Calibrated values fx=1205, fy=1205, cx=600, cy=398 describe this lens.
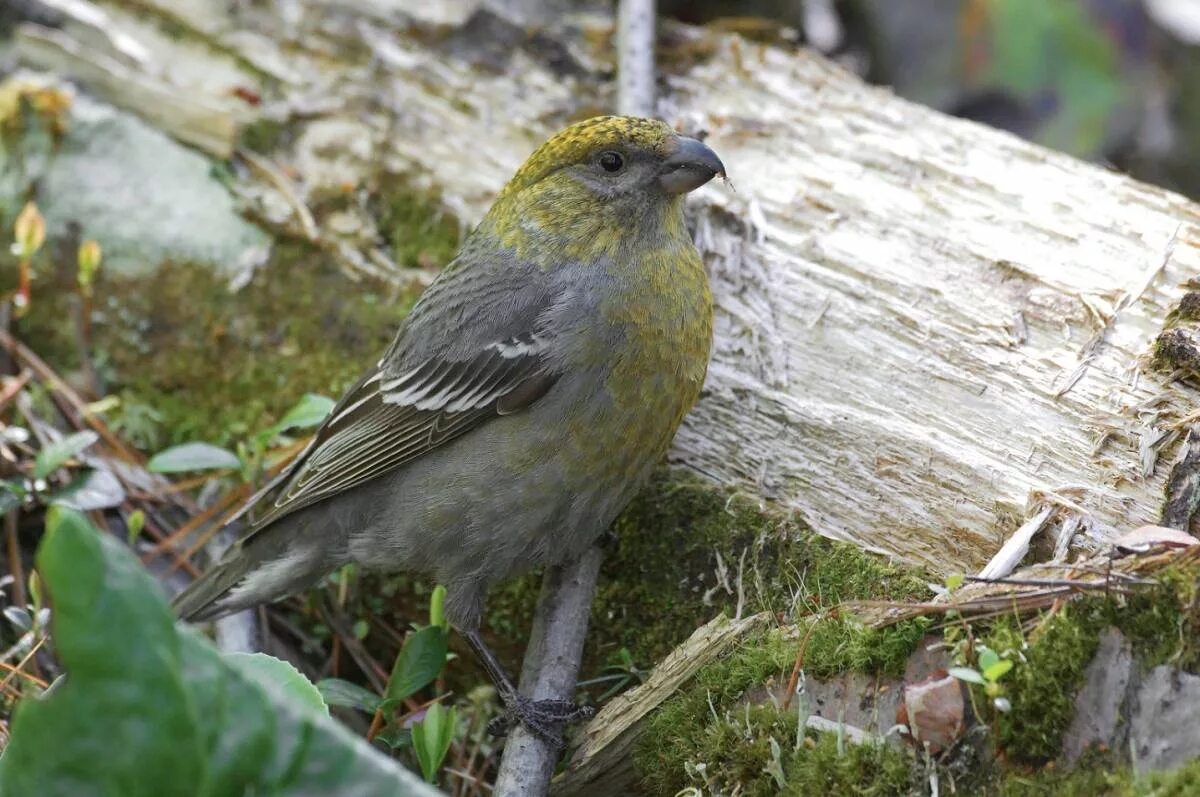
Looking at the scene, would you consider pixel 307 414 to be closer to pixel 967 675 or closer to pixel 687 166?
pixel 687 166

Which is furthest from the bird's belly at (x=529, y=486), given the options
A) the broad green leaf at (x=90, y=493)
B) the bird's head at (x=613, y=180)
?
the broad green leaf at (x=90, y=493)

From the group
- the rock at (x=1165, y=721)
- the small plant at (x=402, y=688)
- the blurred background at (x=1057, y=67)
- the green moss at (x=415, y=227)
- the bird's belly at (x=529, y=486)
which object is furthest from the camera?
the blurred background at (x=1057, y=67)

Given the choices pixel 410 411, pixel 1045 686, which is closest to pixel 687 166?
pixel 410 411

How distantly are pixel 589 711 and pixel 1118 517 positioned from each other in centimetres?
167

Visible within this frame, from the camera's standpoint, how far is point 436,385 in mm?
4289

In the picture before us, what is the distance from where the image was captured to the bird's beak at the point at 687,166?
4207mm

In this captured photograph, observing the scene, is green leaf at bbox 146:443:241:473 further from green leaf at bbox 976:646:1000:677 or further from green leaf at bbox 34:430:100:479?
green leaf at bbox 976:646:1000:677

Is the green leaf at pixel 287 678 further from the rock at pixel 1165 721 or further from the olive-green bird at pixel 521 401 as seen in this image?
the rock at pixel 1165 721

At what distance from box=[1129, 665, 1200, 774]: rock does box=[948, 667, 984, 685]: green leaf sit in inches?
13.1

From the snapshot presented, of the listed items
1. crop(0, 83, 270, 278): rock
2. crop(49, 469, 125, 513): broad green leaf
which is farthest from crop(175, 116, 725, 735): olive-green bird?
crop(0, 83, 270, 278): rock

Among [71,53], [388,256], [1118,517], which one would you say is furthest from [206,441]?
[1118,517]

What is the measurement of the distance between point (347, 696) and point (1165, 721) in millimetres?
2422

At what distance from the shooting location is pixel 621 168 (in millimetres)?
4363

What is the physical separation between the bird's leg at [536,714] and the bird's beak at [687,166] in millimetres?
1814
